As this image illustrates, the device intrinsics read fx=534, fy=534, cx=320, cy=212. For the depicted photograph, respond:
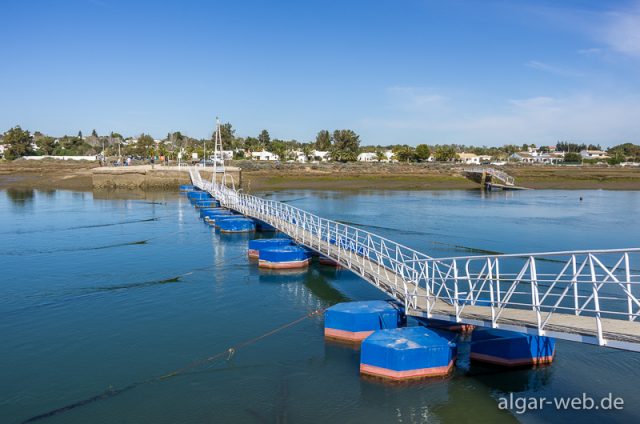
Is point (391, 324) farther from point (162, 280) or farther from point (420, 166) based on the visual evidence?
point (420, 166)

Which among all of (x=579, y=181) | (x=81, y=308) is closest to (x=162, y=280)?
(x=81, y=308)

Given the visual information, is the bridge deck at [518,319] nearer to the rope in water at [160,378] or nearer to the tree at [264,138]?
the rope in water at [160,378]

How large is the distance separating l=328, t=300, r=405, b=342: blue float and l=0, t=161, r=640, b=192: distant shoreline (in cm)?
6781

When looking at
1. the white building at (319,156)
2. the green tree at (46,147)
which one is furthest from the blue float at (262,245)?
the green tree at (46,147)

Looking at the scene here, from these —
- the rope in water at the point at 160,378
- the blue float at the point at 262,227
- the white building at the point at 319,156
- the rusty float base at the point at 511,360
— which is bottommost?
the rope in water at the point at 160,378

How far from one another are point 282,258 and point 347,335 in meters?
10.9

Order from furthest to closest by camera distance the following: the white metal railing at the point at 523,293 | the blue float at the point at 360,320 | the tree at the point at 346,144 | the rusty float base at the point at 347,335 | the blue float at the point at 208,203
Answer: the tree at the point at 346,144, the blue float at the point at 208,203, the rusty float base at the point at 347,335, the blue float at the point at 360,320, the white metal railing at the point at 523,293

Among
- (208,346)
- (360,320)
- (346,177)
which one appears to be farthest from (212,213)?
(346,177)

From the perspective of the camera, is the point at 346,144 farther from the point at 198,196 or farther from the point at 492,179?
the point at 198,196

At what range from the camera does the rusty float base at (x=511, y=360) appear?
1454cm

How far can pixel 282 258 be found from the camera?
2702 cm

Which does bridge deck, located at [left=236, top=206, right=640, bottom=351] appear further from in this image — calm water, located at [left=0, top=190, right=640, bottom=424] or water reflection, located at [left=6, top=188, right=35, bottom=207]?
water reflection, located at [left=6, top=188, right=35, bottom=207]

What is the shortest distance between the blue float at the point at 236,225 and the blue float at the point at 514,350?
26.6 meters

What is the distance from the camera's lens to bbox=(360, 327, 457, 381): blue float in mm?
13672
